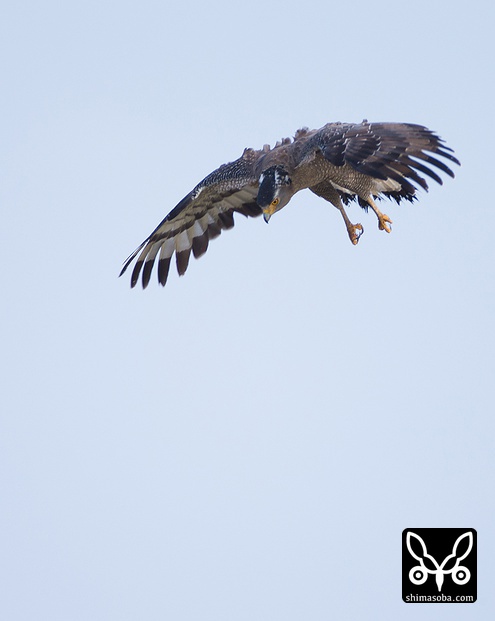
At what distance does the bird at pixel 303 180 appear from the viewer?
494 inches

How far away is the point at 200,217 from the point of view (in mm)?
15734

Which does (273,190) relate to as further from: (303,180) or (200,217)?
(200,217)

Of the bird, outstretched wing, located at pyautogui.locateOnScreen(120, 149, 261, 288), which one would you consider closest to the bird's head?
the bird

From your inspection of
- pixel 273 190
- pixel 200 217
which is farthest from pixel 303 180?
pixel 200 217

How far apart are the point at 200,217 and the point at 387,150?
3705 mm

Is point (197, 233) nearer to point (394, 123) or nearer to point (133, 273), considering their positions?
point (133, 273)

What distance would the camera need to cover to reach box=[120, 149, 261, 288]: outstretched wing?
15.2 meters

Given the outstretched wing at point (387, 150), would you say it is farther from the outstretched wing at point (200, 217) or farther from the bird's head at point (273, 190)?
the outstretched wing at point (200, 217)

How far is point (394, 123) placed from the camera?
13.1 m

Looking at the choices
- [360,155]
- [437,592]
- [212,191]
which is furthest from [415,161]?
[437,592]

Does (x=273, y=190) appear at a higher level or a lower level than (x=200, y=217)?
lower

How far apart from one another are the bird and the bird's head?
0.03 feet

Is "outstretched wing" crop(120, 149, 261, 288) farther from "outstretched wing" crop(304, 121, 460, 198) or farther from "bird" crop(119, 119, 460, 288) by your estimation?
"outstretched wing" crop(304, 121, 460, 198)

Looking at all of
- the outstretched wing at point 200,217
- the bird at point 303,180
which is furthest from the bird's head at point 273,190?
the outstretched wing at point 200,217
